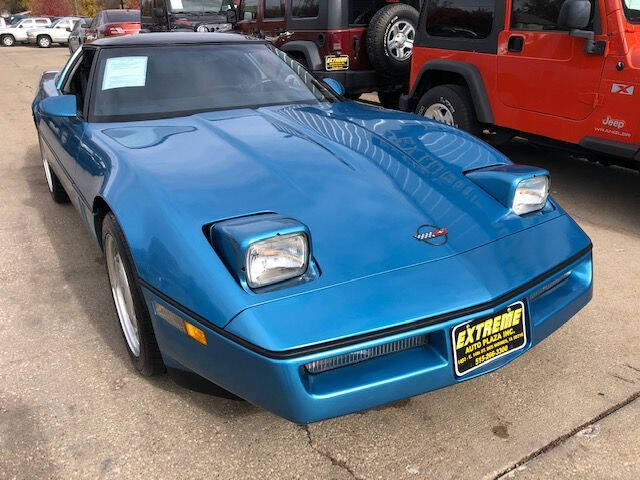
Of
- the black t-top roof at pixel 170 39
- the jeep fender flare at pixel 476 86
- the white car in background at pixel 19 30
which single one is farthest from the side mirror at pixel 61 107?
the white car in background at pixel 19 30

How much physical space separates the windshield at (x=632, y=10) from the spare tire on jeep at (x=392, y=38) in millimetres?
3141

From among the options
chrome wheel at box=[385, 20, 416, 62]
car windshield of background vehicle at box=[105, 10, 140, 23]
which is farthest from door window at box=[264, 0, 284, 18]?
car windshield of background vehicle at box=[105, 10, 140, 23]

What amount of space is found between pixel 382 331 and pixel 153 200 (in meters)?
0.99

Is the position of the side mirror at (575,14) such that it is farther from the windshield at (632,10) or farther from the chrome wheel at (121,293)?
the chrome wheel at (121,293)

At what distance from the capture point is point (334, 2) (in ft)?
22.7

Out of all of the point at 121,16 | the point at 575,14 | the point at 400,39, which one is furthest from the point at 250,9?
the point at 121,16

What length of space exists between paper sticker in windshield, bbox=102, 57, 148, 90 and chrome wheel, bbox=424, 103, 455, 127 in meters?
2.94

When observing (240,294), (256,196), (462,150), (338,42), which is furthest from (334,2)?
(240,294)

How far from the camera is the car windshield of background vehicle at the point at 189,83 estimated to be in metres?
3.13

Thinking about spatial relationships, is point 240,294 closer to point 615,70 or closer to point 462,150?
point 462,150

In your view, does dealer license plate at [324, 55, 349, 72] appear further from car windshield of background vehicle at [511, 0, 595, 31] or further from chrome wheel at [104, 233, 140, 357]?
chrome wheel at [104, 233, 140, 357]

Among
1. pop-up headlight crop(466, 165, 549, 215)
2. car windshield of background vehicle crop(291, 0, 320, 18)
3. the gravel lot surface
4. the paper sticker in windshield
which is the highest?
car windshield of background vehicle crop(291, 0, 320, 18)

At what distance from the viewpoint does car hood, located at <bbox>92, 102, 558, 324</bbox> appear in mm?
1993

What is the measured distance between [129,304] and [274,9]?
662cm
